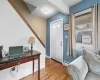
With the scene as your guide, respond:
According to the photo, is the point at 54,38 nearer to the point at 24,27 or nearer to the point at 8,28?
the point at 24,27

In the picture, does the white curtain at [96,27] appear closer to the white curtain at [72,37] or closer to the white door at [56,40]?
the white curtain at [72,37]

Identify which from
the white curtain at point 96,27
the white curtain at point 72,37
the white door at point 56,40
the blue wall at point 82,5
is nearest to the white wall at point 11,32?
the white curtain at point 72,37

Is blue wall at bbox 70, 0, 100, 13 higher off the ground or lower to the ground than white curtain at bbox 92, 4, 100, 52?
higher

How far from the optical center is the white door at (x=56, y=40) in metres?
3.31

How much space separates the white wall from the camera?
1737mm

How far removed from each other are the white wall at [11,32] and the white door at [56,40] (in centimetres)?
154

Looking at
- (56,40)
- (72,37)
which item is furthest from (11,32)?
(56,40)

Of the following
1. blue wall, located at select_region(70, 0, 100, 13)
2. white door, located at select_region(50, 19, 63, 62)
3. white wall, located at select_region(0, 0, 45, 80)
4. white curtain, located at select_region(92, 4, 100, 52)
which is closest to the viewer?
white wall, located at select_region(0, 0, 45, 80)

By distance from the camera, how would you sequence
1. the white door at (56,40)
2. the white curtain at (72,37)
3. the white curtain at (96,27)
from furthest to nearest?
the white door at (56,40) < the white curtain at (72,37) < the white curtain at (96,27)

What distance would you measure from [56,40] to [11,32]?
2161 millimetres

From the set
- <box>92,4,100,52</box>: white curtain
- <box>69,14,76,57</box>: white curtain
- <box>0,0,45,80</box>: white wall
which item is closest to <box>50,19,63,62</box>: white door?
<box>69,14,76,57</box>: white curtain

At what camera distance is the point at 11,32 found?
188cm

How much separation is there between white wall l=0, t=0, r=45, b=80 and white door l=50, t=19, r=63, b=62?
1.54 meters

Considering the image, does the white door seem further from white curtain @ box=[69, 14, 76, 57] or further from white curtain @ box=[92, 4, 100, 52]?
white curtain @ box=[92, 4, 100, 52]
